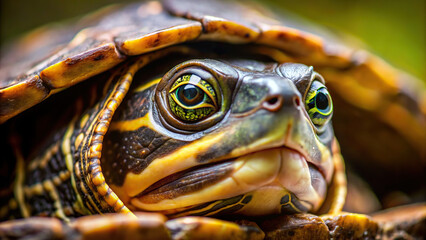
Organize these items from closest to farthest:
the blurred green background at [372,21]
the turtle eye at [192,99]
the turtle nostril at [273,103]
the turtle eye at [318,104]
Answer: the turtle nostril at [273,103], the turtle eye at [192,99], the turtle eye at [318,104], the blurred green background at [372,21]

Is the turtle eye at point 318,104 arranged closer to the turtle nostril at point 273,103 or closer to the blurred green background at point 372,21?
the turtle nostril at point 273,103

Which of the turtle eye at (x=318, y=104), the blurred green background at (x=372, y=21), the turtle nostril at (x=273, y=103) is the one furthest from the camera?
the blurred green background at (x=372, y=21)

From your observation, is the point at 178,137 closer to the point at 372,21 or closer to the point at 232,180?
the point at 232,180

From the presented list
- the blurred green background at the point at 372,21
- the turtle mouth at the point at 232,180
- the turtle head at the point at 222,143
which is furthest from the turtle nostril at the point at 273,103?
the blurred green background at the point at 372,21

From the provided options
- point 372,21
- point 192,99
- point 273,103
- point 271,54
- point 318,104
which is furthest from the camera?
point 372,21

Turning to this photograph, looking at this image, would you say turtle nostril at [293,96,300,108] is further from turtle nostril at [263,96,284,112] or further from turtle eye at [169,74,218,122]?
turtle eye at [169,74,218,122]

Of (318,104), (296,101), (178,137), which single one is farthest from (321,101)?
(178,137)

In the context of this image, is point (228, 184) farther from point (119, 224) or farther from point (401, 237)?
point (401, 237)

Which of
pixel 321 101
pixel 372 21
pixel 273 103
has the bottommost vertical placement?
pixel 372 21
